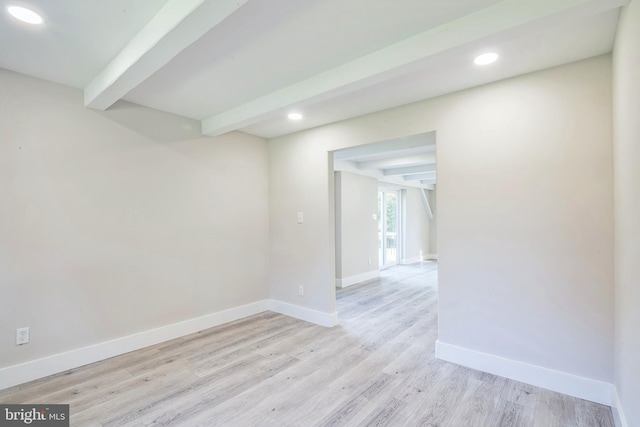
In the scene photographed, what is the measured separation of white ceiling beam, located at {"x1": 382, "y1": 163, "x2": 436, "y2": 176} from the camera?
19.4ft

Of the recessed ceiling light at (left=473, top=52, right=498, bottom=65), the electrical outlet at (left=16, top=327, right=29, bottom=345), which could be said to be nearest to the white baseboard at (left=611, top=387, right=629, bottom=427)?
the recessed ceiling light at (left=473, top=52, right=498, bottom=65)

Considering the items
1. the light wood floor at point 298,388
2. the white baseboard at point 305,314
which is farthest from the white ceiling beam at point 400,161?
the white baseboard at point 305,314

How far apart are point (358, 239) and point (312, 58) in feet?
13.8

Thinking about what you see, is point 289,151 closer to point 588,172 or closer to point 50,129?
point 50,129

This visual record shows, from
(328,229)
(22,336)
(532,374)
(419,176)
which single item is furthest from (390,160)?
(22,336)

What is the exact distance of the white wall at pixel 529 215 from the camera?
2012 mm

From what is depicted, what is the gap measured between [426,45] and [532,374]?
2419 millimetres

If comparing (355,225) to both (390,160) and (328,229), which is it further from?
(328,229)

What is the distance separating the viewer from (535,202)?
222cm

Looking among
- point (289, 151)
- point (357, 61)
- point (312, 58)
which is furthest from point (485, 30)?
point (289, 151)

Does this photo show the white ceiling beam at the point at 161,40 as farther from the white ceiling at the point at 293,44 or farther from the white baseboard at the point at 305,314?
the white baseboard at the point at 305,314

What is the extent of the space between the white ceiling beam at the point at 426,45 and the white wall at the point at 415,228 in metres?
5.99

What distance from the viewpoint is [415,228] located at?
8.32 meters

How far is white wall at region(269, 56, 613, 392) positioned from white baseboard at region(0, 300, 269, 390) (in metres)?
2.50
